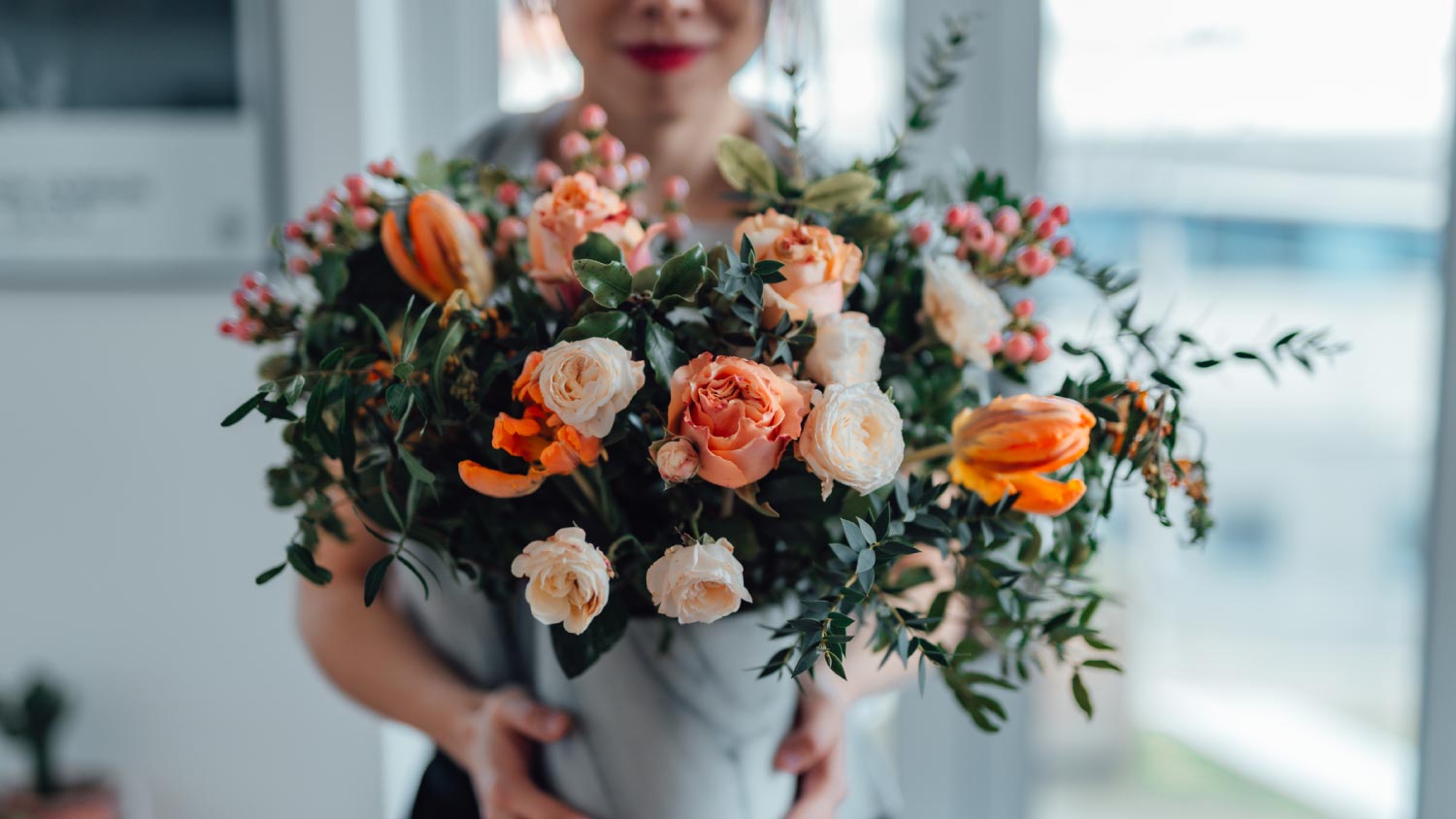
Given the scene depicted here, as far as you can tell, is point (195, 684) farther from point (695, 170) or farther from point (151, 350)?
point (695, 170)

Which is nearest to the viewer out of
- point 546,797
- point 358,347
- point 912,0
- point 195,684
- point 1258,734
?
point 358,347

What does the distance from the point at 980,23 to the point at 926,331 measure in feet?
2.78

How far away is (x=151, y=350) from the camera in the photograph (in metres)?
1.34

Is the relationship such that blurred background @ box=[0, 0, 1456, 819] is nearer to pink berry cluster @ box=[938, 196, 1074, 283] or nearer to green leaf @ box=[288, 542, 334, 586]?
pink berry cluster @ box=[938, 196, 1074, 283]

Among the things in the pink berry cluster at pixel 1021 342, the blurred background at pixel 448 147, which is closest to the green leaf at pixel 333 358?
the pink berry cluster at pixel 1021 342

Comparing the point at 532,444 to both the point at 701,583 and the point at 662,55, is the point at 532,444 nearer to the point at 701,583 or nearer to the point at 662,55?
the point at 701,583

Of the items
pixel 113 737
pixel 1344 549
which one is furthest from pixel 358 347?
Answer: pixel 1344 549

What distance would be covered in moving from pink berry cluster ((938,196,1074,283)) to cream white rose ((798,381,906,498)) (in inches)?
6.6

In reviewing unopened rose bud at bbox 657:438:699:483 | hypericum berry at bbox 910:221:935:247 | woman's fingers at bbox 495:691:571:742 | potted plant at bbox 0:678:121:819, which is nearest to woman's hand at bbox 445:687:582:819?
woman's fingers at bbox 495:691:571:742

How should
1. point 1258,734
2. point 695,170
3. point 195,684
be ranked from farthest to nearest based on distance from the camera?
point 1258,734 → point 195,684 → point 695,170

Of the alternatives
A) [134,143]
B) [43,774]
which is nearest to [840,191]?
[134,143]

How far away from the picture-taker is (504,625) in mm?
741

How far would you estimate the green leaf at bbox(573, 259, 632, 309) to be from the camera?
1.59ft

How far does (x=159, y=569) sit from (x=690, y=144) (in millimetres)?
953
